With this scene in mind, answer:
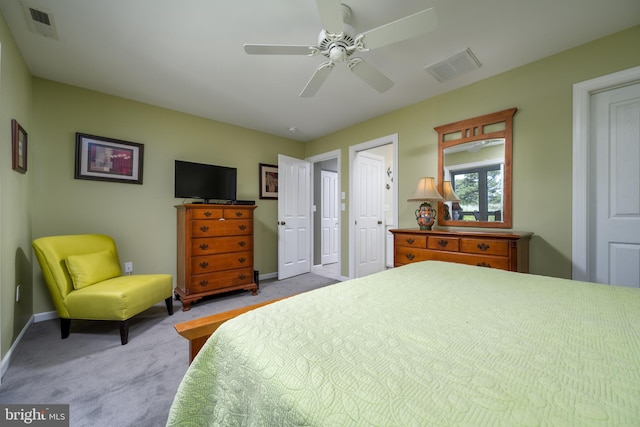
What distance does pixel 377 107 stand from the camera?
3236mm

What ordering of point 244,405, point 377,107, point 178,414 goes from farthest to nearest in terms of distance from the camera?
point 377,107
point 178,414
point 244,405

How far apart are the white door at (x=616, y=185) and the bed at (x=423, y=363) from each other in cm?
139

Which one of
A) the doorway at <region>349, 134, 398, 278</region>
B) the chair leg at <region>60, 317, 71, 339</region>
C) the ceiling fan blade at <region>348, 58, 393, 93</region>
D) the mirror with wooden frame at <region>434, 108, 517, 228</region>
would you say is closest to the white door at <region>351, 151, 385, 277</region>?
the doorway at <region>349, 134, 398, 278</region>

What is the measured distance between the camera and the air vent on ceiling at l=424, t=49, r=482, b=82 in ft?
7.16

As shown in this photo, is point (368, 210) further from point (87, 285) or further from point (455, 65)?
point (87, 285)

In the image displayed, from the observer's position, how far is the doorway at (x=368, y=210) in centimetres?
388

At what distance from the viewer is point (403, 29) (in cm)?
147

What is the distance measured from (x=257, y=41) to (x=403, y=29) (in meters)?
1.18

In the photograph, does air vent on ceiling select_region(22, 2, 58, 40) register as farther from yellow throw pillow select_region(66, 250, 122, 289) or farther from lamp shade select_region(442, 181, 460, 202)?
lamp shade select_region(442, 181, 460, 202)

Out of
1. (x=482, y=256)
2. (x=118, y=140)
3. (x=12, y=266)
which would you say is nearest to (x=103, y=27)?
(x=118, y=140)

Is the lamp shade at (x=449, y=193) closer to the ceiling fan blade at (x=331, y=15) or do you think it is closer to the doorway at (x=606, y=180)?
the doorway at (x=606, y=180)

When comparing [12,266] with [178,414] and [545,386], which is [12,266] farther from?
[545,386]

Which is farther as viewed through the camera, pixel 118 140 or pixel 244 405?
pixel 118 140

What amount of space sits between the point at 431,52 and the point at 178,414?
2.78 metres
